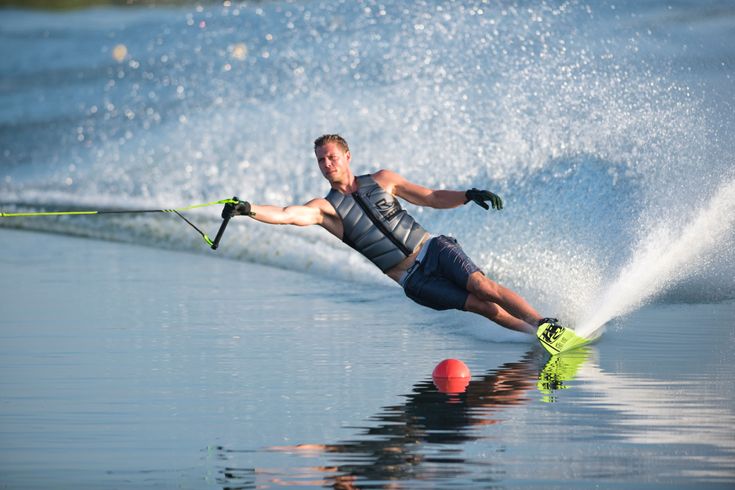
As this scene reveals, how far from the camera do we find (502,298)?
27.8ft

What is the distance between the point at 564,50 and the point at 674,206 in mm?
5957

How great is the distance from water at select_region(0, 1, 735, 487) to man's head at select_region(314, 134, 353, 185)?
0.85 m

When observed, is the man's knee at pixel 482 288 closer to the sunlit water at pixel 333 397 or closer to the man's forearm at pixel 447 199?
the sunlit water at pixel 333 397

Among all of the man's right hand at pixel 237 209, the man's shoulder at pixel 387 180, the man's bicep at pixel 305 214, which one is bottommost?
the man's right hand at pixel 237 209

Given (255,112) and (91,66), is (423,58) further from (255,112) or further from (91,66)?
(91,66)

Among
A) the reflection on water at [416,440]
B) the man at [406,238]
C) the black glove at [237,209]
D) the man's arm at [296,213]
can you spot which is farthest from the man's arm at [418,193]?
the reflection on water at [416,440]

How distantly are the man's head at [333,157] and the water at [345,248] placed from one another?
33.5 inches

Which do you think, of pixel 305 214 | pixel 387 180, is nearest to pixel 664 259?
pixel 387 180

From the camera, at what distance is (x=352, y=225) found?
8664mm

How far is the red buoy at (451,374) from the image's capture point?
6.83 meters

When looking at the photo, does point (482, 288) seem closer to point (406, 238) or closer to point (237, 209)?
point (406, 238)

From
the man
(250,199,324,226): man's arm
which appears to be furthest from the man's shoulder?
(250,199,324,226): man's arm

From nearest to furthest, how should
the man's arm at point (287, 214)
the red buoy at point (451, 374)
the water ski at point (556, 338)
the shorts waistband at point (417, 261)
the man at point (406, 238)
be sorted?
the red buoy at point (451, 374)
the water ski at point (556, 338)
the man's arm at point (287, 214)
the man at point (406, 238)
the shorts waistband at point (417, 261)

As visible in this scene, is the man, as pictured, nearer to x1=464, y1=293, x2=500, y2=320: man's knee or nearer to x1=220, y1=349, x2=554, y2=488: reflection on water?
x1=464, y1=293, x2=500, y2=320: man's knee
